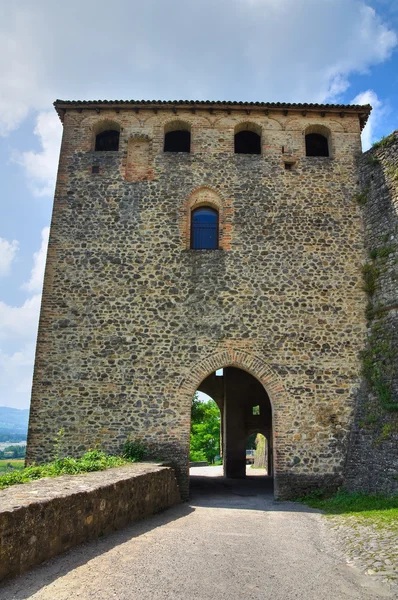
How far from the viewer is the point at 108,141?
14789 millimetres

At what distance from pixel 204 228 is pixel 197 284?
6.36 feet

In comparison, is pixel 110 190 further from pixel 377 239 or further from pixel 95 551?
pixel 95 551

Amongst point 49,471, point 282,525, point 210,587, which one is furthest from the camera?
point 282,525

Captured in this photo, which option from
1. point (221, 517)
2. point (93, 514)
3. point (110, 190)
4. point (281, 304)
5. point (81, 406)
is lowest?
point (221, 517)

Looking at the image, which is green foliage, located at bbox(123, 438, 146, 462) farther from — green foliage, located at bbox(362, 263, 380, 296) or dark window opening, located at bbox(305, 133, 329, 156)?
dark window opening, located at bbox(305, 133, 329, 156)

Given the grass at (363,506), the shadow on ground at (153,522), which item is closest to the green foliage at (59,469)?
the shadow on ground at (153,522)

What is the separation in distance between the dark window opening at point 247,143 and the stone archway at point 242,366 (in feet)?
23.7

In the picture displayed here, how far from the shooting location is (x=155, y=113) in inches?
554

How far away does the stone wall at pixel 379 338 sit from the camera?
34.1ft

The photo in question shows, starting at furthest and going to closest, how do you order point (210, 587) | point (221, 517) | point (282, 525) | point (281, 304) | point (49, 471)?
1. point (281, 304)
2. point (221, 517)
3. point (282, 525)
4. point (49, 471)
5. point (210, 587)

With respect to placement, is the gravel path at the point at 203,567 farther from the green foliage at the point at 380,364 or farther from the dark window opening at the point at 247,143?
the dark window opening at the point at 247,143

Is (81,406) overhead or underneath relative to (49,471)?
overhead

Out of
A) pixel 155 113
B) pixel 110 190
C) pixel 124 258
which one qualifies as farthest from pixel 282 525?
pixel 155 113

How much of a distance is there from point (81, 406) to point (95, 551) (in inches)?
248
